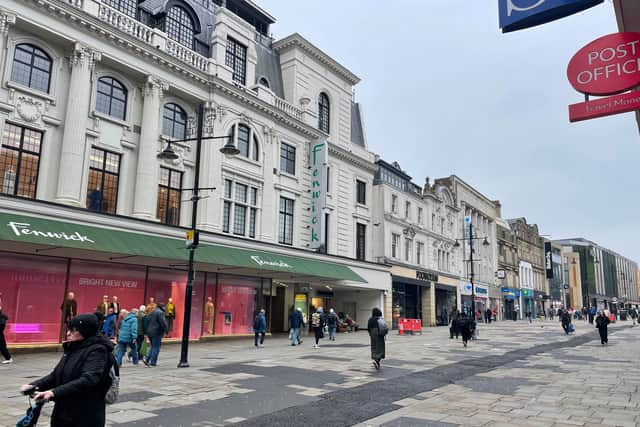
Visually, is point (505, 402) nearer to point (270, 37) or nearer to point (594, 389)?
point (594, 389)

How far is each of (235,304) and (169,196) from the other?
20.6ft

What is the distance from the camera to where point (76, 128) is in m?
18.5

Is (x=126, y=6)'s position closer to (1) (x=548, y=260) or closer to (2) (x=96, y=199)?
(2) (x=96, y=199)

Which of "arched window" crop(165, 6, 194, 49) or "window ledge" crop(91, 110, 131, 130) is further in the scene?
"arched window" crop(165, 6, 194, 49)

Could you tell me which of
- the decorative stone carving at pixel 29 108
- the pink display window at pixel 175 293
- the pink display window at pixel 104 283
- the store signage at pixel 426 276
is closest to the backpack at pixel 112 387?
the pink display window at pixel 104 283

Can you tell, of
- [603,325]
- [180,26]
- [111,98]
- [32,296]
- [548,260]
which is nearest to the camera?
[32,296]

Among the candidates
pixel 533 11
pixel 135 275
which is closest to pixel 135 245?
pixel 135 275

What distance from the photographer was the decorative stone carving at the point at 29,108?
17500 mm

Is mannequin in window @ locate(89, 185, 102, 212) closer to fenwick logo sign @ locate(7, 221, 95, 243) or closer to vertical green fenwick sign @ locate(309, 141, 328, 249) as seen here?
fenwick logo sign @ locate(7, 221, 95, 243)

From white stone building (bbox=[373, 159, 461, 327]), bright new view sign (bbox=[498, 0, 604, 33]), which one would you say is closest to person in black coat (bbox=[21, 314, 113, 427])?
bright new view sign (bbox=[498, 0, 604, 33])

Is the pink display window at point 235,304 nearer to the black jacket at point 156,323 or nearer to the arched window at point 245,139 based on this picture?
the arched window at point 245,139

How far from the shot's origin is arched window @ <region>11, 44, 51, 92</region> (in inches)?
698

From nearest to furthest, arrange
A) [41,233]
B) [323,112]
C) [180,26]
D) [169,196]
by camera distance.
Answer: [41,233], [169,196], [180,26], [323,112]

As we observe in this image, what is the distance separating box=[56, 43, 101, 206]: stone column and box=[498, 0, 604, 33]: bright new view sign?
1608cm
